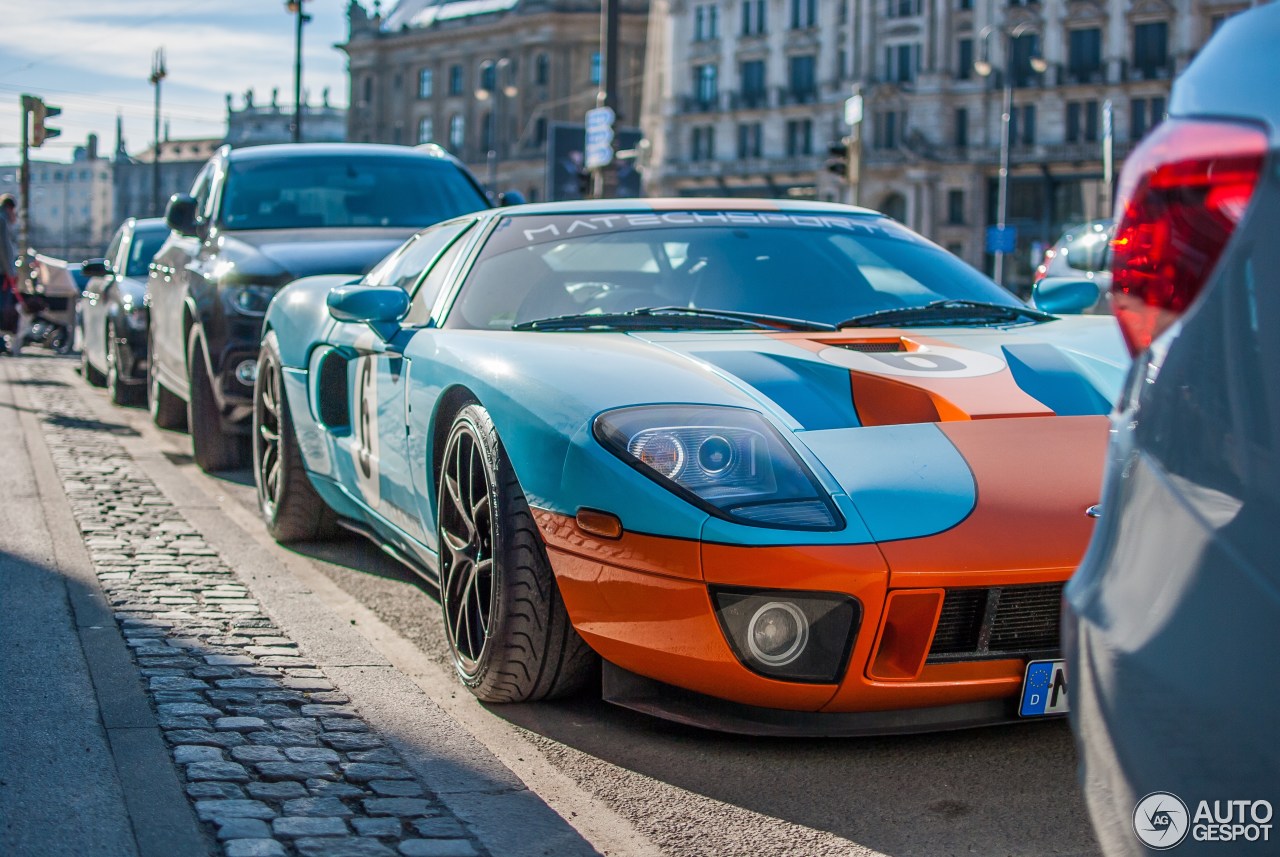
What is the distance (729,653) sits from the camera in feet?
9.89

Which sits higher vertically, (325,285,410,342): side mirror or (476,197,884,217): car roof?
(476,197,884,217): car roof

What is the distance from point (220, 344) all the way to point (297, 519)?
199 cm

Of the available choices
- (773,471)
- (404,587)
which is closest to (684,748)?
(773,471)

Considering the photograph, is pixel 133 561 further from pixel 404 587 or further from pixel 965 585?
pixel 965 585

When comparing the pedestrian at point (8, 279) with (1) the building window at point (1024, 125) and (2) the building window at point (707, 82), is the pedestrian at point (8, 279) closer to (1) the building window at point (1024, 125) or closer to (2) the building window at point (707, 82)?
(1) the building window at point (1024, 125)

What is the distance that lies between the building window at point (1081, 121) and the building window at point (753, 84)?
57.3ft

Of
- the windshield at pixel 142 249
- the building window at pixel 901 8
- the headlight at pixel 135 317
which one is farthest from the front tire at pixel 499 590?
the building window at pixel 901 8

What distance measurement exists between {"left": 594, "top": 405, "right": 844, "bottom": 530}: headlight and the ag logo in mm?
1344

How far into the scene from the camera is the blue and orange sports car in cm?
295

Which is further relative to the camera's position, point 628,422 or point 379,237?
point 379,237

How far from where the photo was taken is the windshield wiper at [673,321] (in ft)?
13.6

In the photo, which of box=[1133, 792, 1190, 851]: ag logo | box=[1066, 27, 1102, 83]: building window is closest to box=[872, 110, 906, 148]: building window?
box=[1066, 27, 1102, 83]: building window

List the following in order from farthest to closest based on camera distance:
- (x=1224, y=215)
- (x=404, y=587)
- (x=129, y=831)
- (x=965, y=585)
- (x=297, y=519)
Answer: (x=297, y=519), (x=404, y=587), (x=965, y=585), (x=129, y=831), (x=1224, y=215)

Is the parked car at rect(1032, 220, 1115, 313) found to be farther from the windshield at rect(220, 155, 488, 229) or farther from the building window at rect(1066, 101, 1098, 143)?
the building window at rect(1066, 101, 1098, 143)
